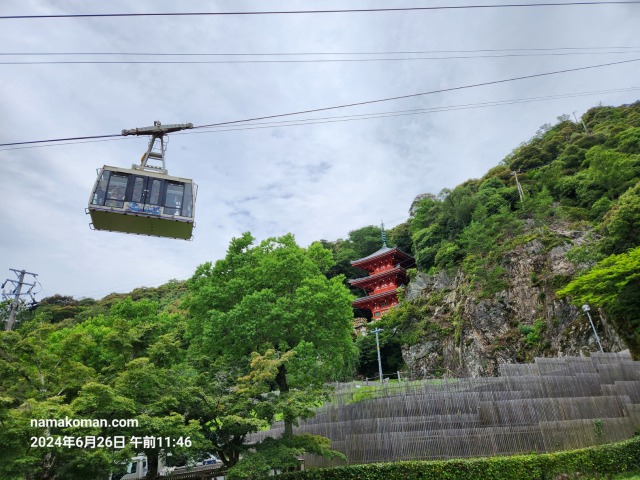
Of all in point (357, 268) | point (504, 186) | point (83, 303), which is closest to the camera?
point (504, 186)

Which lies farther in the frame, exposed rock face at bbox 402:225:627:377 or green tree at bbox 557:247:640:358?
exposed rock face at bbox 402:225:627:377

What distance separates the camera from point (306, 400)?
408 inches

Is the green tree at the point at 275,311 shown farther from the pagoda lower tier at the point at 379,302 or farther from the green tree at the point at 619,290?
the pagoda lower tier at the point at 379,302

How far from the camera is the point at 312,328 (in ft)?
43.5

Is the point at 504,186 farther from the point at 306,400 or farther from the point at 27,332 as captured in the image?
the point at 27,332

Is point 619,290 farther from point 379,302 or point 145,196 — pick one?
point 379,302

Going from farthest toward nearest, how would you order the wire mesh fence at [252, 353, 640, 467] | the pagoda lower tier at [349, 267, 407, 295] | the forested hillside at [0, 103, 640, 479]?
the pagoda lower tier at [349, 267, 407, 295], the wire mesh fence at [252, 353, 640, 467], the forested hillside at [0, 103, 640, 479]

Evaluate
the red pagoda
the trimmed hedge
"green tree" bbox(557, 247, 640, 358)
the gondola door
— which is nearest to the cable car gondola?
the gondola door

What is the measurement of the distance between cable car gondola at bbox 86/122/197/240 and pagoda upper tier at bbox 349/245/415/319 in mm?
31073

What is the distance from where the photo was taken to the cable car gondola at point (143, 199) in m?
9.57

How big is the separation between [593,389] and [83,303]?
186 feet

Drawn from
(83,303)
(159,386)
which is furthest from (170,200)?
(83,303)

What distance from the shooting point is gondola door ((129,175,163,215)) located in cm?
970

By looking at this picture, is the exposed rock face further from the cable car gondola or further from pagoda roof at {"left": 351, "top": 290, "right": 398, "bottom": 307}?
the cable car gondola
